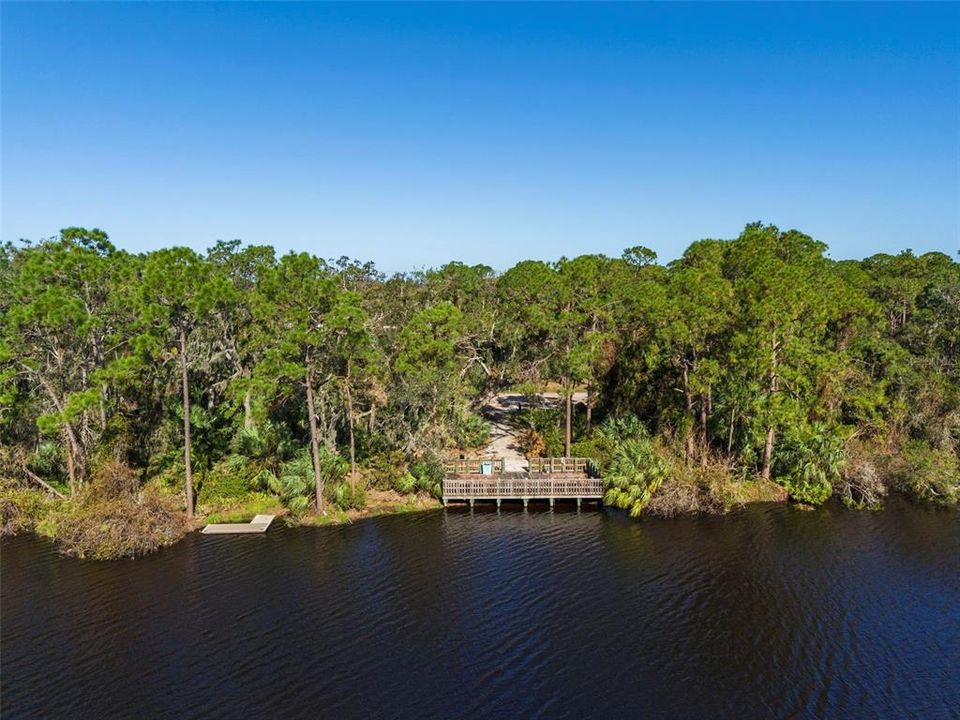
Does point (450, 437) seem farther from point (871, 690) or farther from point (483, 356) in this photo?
point (871, 690)

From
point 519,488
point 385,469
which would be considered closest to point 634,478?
point 519,488

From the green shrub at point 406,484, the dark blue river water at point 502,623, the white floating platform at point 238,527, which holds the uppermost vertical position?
the green shrub at point 406,484

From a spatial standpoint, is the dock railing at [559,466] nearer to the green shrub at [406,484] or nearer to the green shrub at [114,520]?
the green shrub at [406,484]

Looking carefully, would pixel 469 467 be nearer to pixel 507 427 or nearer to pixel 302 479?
pixel 302 479

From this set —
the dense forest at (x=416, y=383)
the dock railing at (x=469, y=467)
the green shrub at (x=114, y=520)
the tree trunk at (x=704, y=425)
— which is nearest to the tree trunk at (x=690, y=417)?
the dense forest at (x=416, y=383)

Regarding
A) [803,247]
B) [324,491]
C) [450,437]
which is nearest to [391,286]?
[450,437]

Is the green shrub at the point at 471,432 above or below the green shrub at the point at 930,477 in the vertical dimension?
above

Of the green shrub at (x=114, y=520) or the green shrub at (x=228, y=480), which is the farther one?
the green shrub at (x=228, y=480)
